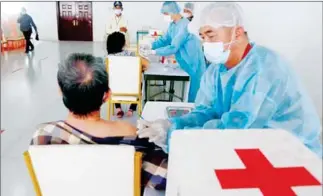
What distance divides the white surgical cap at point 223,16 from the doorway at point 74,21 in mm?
6389

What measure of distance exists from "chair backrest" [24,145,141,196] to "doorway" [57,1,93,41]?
6.69 meters

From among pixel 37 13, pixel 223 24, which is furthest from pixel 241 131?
pixel 37 13

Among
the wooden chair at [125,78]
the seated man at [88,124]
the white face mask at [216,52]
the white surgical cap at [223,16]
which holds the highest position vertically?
the white surgical cap at [223,16]

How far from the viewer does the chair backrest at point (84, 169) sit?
767mm

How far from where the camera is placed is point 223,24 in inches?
42.4

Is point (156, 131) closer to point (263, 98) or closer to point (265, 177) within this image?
point (263, 98)

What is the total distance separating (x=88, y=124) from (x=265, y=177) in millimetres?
585

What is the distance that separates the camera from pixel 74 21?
725cm

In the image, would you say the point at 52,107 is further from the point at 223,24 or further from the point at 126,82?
the point at 223,24

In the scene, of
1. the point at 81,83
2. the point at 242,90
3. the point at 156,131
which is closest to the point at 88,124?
the point at 81,83

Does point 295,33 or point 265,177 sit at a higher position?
point 295,33

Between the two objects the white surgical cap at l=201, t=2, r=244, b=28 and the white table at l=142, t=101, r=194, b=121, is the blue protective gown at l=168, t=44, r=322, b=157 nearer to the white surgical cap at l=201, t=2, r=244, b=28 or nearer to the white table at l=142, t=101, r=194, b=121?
the white surgical cap at l=201, t=2, r=244, b=28

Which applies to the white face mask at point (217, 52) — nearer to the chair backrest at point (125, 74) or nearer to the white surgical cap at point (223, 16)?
the white surgical cap at point (223, 16)

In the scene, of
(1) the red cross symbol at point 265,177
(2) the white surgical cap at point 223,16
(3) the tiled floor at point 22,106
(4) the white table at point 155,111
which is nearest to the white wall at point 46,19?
(3) the tiled floor at point 22,106
